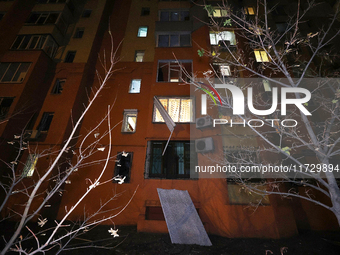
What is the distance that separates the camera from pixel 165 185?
9758 millimetres

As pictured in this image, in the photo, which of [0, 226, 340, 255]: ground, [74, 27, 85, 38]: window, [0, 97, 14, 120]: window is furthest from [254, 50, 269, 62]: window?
[0, 97, 14, 120]: window

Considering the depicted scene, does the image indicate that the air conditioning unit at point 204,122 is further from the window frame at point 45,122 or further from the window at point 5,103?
the window at point 5,103

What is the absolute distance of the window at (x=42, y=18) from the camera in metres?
17.0

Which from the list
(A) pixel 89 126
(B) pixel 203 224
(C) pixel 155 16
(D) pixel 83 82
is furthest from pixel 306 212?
(C) pixel 155 16

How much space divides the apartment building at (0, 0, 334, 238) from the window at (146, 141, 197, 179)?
62 mm

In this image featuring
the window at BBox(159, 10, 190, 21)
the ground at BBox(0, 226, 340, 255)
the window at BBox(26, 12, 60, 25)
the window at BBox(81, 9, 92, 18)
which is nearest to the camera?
the ground at BBox(0, 226, 340, 255)

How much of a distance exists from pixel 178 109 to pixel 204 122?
2.35 meters

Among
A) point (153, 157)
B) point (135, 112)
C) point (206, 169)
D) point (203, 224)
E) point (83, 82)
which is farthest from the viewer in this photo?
point (83, 82)

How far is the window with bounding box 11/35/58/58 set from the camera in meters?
15.6

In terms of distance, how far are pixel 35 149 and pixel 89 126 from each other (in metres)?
3.80

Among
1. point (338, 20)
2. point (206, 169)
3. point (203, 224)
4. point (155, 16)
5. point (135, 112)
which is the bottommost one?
point (203, 224)

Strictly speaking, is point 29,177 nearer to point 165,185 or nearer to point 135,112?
point 135,112

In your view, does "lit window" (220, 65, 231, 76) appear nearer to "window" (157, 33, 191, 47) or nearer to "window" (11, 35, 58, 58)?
"window" (157, 33, 191, 47)

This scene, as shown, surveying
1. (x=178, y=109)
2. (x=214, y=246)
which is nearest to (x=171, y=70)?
(x=178, y=109)
